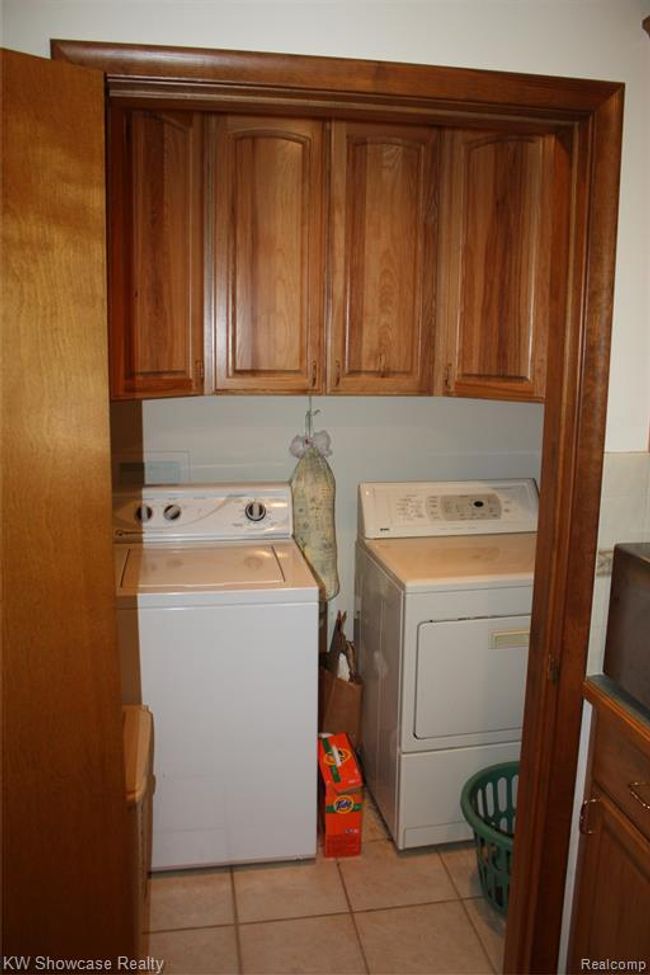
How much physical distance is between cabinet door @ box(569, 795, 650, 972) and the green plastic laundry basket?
40cm

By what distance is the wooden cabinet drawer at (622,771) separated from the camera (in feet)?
4.81

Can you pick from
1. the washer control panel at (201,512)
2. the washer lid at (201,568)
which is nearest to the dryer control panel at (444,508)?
the washer control panel at (201,512)

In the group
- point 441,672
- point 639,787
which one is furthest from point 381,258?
point 639,787

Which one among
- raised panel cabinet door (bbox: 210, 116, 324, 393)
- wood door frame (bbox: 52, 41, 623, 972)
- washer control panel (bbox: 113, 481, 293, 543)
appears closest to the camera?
wood door frame (bbox: 52, 41, 623, 972)

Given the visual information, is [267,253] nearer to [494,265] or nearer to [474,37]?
[494,265]

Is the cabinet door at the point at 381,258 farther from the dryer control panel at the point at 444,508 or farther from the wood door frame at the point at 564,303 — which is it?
the wood door frame at the point at 564,303

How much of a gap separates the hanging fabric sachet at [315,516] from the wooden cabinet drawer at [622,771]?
1281mm

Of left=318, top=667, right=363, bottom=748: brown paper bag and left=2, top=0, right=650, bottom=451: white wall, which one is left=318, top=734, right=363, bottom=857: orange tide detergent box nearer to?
left=318, top=667, right=363, bottom=748: brown paper bag


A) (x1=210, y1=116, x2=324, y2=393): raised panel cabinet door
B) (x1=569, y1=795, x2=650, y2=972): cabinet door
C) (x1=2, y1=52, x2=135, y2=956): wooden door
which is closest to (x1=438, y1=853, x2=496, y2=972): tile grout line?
(x1=569, y1=795, x2=650, y2=972): cabinet door

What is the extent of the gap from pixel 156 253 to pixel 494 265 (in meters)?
0.97

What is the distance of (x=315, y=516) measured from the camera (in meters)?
2.77

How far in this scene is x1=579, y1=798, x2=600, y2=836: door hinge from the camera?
1679 mm

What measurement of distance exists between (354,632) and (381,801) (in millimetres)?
621

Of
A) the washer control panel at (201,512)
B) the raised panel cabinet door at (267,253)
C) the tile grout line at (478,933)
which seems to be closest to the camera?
the tile grout line at (478,933)
